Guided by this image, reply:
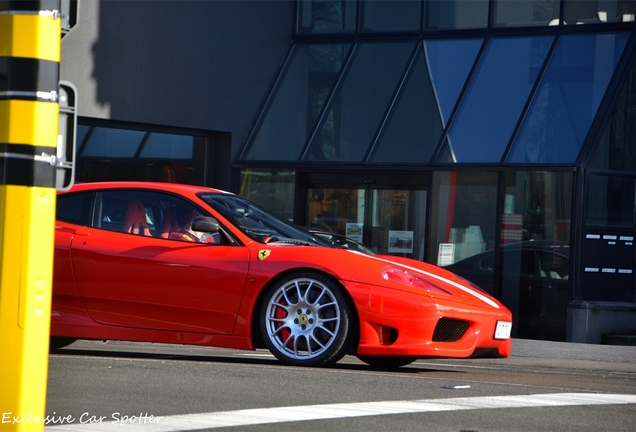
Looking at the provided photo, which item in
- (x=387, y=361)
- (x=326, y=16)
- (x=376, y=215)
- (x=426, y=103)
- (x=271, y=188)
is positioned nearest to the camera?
(x=387, y=361)

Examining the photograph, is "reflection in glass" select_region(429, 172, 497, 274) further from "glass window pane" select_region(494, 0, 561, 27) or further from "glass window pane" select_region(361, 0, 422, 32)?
"glass window pane" select_region(361, 0, 422, 32)

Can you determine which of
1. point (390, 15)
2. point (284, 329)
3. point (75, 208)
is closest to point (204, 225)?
point (284, 329)

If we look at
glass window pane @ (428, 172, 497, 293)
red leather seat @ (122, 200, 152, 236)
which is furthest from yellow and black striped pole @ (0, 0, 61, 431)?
glass window pane @ (428, 172, 497, 293)

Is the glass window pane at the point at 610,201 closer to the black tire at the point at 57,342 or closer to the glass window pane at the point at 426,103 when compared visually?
the glass window pane at the point at 426,103

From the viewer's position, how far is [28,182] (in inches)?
152

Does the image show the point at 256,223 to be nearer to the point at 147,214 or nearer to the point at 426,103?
the point at 147,214

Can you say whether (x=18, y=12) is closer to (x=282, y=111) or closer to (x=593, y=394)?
(x=593, y=394)

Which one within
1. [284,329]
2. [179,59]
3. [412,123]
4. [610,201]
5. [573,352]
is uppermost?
[179,59]

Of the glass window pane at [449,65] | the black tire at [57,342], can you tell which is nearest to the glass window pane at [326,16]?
the glass window pane at [449,65]

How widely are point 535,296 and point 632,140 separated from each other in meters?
2.62

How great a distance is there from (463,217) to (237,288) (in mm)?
8276

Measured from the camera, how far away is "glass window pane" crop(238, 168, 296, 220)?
54.7ft

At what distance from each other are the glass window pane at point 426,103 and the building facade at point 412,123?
0.9 inches

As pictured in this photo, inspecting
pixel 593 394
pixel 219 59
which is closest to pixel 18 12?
pixel 593 394
